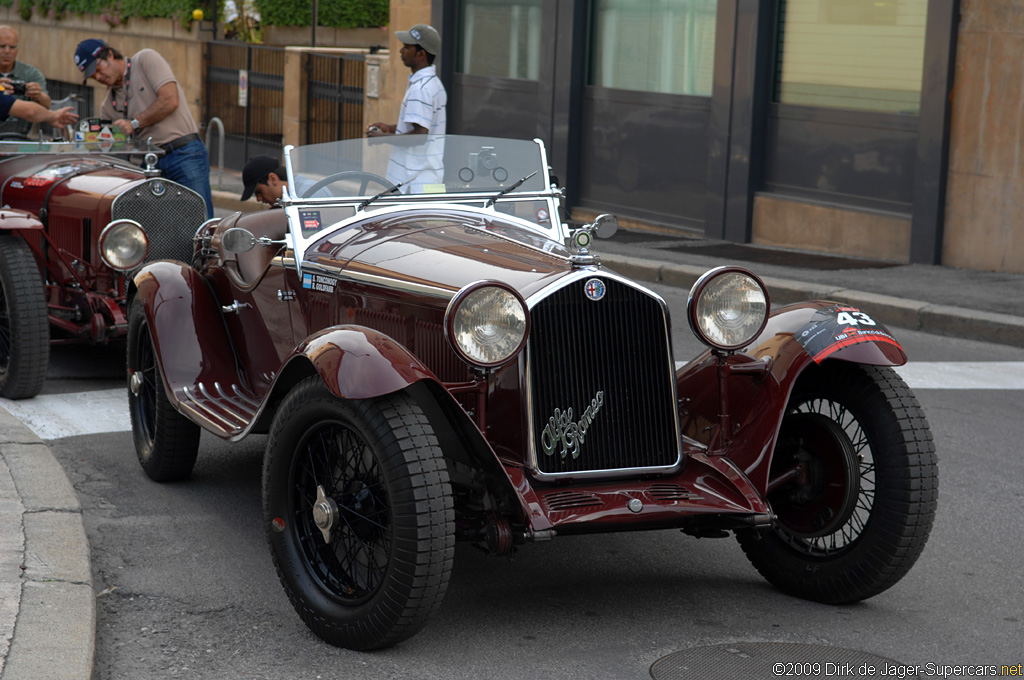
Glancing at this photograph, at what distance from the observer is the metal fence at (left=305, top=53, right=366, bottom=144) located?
1830cm

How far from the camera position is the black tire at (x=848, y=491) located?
402 centimetres

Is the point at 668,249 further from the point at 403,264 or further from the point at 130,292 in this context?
the point at 403,264

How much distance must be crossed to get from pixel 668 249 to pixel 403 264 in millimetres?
8134

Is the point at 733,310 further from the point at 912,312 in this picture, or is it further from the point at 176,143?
the point at 176,143

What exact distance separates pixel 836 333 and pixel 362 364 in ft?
5.24

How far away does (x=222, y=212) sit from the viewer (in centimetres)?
1609

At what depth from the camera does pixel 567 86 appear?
14.6m

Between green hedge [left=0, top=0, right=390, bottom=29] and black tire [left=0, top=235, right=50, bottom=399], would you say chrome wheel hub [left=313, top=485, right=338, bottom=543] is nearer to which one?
black tire [left=0, top=235, right=50, bottom=399]

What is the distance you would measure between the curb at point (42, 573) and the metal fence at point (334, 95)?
13.4 metres

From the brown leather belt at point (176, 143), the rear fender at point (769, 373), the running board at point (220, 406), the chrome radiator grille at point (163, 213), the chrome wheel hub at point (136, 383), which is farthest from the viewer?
the brown leather belt at point (176, 143)

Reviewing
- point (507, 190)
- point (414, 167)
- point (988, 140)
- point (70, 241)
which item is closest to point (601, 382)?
point (507, 190)

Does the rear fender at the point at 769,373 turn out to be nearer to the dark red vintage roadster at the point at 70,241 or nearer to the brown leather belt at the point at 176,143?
the dark red vintage roadster at the point at 70,241

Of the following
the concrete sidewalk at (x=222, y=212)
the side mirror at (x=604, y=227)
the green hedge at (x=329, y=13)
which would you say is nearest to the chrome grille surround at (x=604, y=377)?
the side mirror at (x=604, y=227)

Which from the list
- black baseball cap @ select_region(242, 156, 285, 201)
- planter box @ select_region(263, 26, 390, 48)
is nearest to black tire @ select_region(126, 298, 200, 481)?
black baseball cap @ select_region(242, 156, 285, 201)
